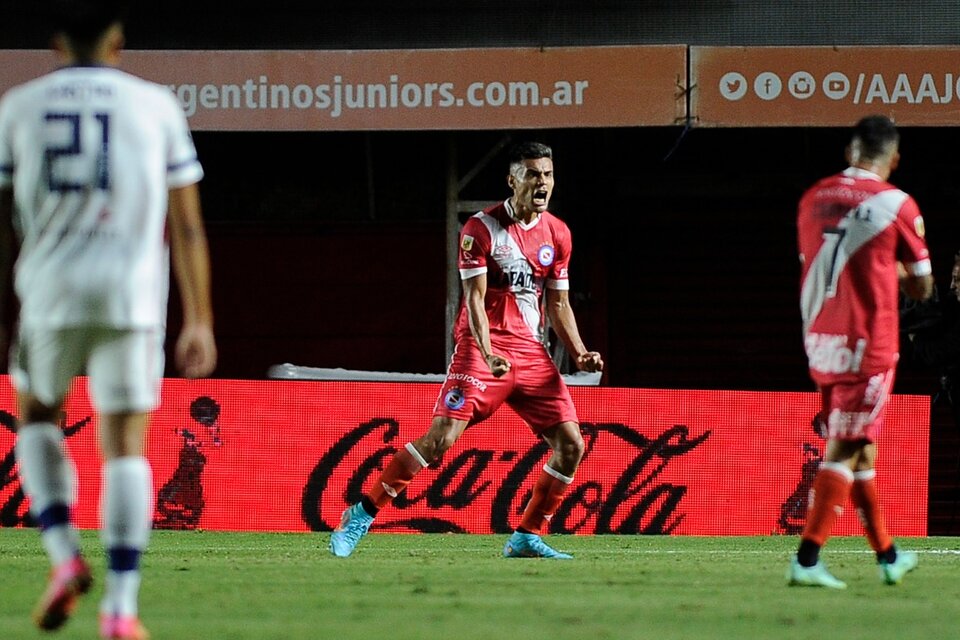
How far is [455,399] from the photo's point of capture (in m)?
8.83

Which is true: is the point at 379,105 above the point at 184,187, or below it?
above

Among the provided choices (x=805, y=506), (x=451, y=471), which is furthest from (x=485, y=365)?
(x=805, y=506)

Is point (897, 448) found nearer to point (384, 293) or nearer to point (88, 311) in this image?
point (384, 293)

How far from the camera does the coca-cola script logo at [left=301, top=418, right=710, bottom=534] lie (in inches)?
484

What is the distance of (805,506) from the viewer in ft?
41.5

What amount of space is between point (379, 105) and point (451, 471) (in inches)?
154

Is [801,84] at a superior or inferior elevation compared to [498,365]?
superior

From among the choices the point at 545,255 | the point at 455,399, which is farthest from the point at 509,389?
the point at 545,255

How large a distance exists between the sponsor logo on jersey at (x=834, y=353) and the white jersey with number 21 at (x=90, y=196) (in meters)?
2.91

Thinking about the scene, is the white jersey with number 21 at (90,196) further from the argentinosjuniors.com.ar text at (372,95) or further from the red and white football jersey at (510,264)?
the argentinosjuniors.com.ar text at (372,95)

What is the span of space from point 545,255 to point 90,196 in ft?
14.5

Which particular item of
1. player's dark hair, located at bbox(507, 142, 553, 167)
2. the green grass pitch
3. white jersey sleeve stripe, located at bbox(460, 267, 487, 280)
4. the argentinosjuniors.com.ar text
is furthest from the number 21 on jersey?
the argentinosjuniors.com.ar text

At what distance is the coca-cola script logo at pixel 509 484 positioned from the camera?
1230 cm

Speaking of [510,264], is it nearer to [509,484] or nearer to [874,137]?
[874,137]
